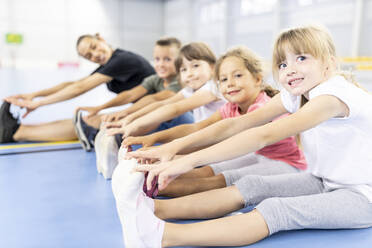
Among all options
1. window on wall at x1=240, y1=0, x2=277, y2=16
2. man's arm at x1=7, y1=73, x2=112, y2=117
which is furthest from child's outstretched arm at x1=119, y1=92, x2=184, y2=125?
window on wall at x1=240, y1=0, x2=277, y2=16

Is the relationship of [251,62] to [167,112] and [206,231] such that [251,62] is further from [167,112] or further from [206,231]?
[206,231]

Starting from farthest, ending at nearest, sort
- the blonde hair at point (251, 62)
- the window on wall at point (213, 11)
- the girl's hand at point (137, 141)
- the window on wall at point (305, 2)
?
the window on wall at point (213, 11) < the window on wall at point (305, 2) < the blonde hair at point (251, 62) < the girl's hand at point (137, 141)

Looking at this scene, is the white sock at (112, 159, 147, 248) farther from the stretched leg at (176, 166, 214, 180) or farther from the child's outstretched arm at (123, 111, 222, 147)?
the stretched leg at (176, 166, 214, 180)

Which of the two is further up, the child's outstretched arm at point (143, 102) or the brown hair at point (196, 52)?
the brown hair at point (196, 52)

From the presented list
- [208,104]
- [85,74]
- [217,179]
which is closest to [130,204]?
[217,179]

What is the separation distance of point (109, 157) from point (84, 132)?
788 mm

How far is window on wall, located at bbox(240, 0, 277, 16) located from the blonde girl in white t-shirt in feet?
31.4

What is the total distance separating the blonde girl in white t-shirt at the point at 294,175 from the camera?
45.3 inches

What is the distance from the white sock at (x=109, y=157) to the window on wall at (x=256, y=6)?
933 cm

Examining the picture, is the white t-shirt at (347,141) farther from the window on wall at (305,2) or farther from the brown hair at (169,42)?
the window on wall at (305,2)

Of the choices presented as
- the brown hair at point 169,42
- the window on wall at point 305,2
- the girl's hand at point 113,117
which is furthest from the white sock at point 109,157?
the window on wall at point 305,2

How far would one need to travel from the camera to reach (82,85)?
298 cm

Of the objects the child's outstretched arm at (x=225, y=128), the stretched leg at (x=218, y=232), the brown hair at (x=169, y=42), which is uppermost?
the brown hair at (x=169, y=42)

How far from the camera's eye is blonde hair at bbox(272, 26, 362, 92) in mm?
1317
